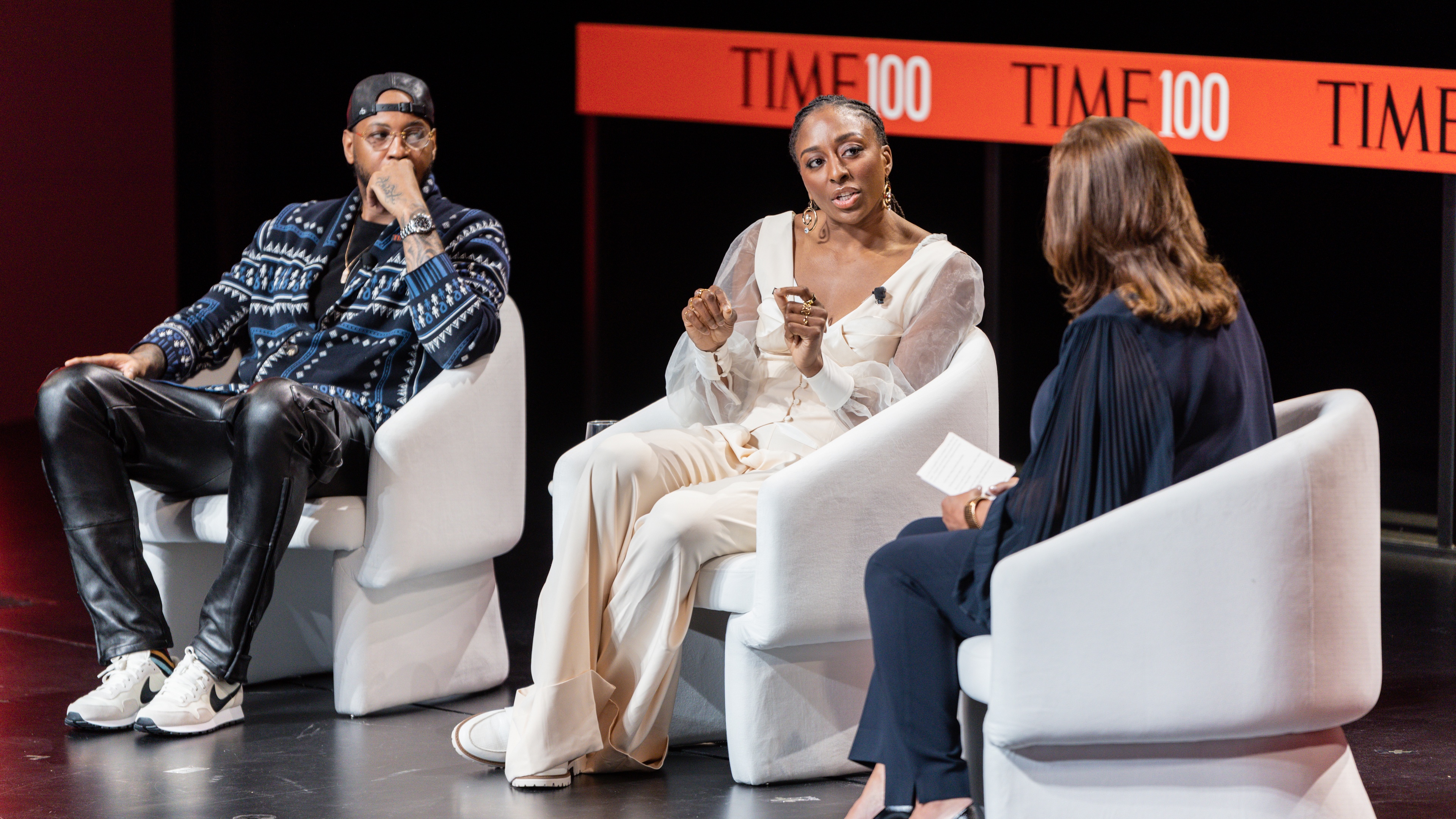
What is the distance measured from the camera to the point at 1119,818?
2.05 m

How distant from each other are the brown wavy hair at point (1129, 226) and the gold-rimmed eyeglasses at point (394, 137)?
1.73 m

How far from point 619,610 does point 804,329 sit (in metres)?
0.58

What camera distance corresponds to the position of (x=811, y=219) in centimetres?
312

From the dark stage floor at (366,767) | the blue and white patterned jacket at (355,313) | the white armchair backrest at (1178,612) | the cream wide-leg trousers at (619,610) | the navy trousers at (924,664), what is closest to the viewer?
the white armchair backrest at (1178,612)

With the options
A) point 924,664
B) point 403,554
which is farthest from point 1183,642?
point 403,554

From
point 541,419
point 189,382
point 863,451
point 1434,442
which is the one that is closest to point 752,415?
point 863,451

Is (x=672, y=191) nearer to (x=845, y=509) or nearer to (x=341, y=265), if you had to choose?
(x=341, y=265)

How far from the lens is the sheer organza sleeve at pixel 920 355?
9.25 ft

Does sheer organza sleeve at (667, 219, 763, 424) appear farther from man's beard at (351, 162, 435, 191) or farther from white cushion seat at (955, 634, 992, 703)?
white cushion seat at (955, 634, 992, 703)

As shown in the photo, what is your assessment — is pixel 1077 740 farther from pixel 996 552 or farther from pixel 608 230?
pixel 608 230

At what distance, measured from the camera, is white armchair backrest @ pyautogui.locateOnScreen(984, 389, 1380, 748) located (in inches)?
77.7

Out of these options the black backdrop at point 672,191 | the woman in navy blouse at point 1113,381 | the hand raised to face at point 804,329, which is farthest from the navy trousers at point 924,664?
the black backdrop at point 672,191

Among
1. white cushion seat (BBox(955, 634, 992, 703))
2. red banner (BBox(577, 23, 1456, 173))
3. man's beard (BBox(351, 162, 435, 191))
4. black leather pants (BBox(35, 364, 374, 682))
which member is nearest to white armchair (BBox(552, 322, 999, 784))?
white cushion seat (BBox(955, 634, 992, 703))

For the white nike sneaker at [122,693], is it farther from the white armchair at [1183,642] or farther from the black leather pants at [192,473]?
the white armchair at [1183,642]
